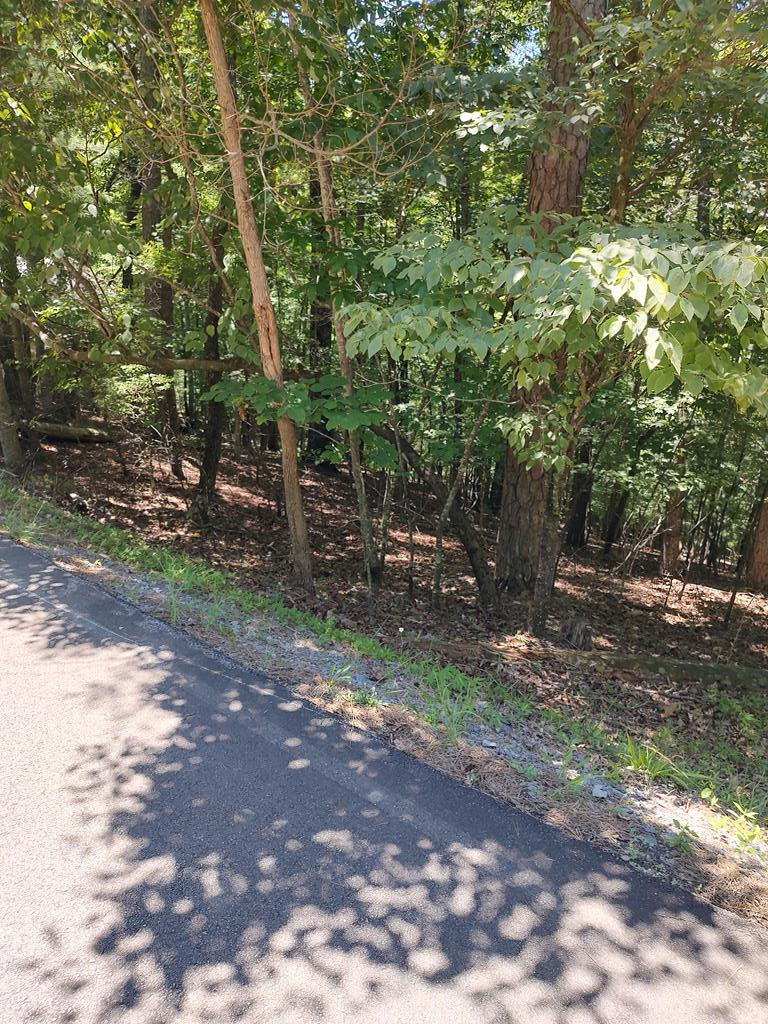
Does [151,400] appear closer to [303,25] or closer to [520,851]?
[303,25]

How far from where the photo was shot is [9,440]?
381 inches

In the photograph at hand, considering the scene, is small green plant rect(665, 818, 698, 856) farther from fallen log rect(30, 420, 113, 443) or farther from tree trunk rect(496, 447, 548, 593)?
fallen log rect(30, 420, 113, 443)

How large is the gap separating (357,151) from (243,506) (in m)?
6.93

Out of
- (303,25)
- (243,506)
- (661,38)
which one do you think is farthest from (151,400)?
(661,38)

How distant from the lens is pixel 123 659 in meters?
4.20

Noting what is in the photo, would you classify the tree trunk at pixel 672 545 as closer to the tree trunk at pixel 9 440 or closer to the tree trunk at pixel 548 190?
the tree trunk at pixel 548 190

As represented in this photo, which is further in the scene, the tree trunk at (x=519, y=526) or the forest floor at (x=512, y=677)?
the tree trunk at (x=519, y=526)

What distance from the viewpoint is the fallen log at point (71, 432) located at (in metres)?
11.4

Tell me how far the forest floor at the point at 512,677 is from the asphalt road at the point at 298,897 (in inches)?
11.4

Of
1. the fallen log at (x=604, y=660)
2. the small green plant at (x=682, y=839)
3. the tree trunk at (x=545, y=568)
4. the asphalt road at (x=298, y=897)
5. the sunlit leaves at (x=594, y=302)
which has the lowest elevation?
the asphalt road at (x=298, y=897)

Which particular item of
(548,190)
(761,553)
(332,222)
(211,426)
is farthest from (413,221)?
(761,553)

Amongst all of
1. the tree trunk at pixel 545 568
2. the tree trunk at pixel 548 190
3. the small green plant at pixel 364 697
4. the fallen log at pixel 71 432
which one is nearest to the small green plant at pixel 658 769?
the small green plant at pixel 364 697

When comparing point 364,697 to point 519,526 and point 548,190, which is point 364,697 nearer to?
point 519,526

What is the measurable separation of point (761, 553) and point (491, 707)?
10.1m
